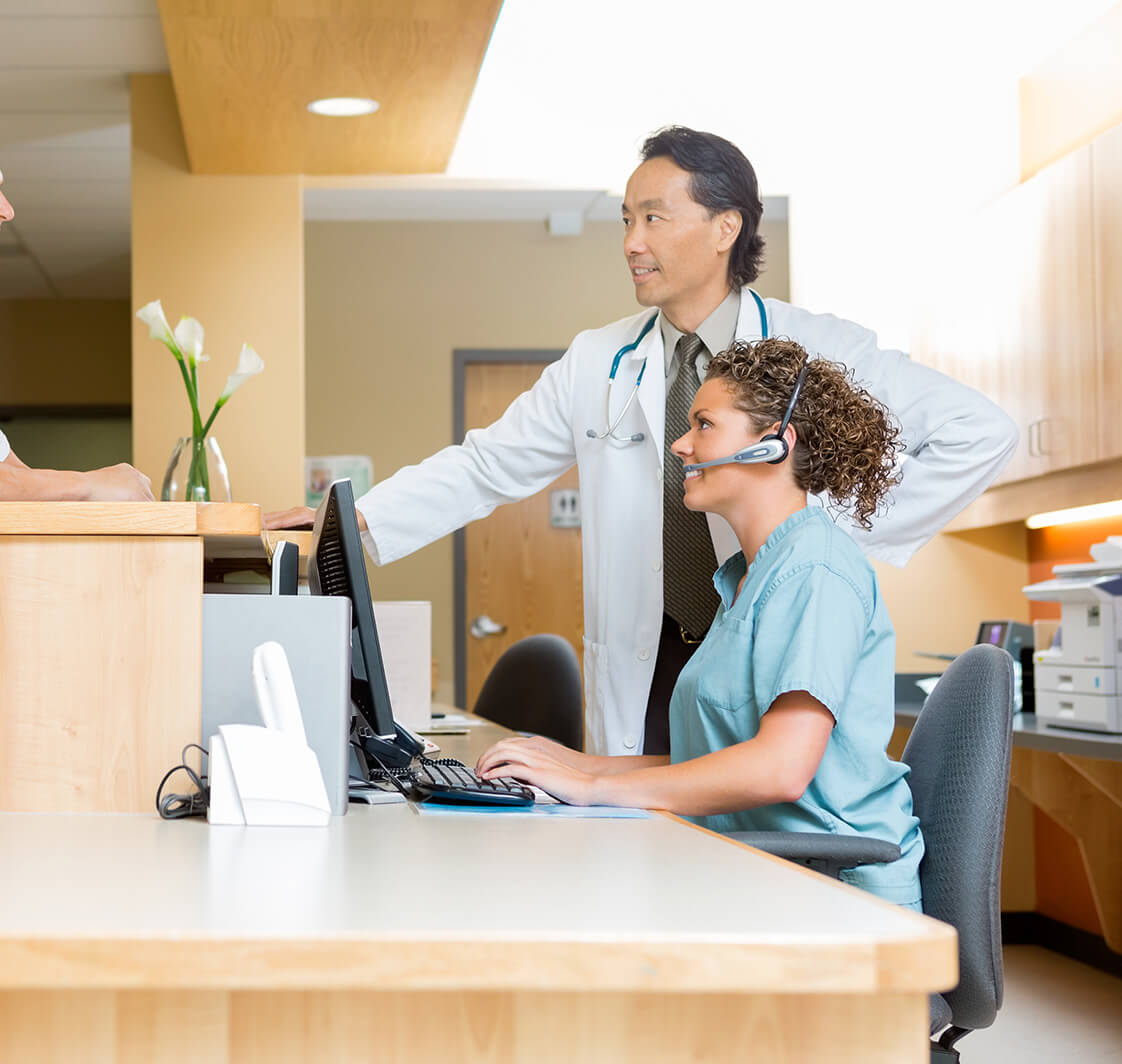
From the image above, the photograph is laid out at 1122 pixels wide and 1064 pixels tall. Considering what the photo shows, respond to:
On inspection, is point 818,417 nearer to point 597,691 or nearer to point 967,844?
point 967,844

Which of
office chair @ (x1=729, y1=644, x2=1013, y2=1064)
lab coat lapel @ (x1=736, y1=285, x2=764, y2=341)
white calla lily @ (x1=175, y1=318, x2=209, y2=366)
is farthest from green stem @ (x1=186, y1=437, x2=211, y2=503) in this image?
office chair @ (x1=729, y1=644, x2=1013, y2=1064)

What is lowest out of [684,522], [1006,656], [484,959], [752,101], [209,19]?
[484,959]

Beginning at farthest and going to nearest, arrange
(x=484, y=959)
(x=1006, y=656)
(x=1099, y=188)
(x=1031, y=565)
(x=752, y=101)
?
1. (x=752, y=101)
2. (x=1031, y=565)
3. (x=1099, y=188)
4. (x=1006, y=656)
5. (x=484, y=959)

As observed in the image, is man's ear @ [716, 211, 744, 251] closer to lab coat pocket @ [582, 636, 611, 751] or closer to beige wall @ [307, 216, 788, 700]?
lab coat pocket @ [582, 636, 611, 751]

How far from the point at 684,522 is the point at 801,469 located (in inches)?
23.7

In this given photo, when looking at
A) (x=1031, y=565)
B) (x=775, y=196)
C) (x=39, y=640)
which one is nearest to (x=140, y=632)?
Result: (x=39, y=640)

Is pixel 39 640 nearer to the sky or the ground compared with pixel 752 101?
nearer to the ground

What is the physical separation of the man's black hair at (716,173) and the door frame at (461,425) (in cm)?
290

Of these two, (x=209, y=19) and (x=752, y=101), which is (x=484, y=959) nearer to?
(x=209, y=19)

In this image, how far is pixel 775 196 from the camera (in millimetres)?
4871

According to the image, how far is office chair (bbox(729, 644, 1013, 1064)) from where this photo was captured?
137 centimetres

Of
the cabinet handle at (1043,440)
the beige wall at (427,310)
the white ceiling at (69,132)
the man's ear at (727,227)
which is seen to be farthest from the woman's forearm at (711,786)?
the beige wall at (427,310)

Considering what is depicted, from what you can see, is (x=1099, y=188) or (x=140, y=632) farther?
(x=1099, y=188)

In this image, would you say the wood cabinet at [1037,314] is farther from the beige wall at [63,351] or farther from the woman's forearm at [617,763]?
the beige wall at [63,351]
